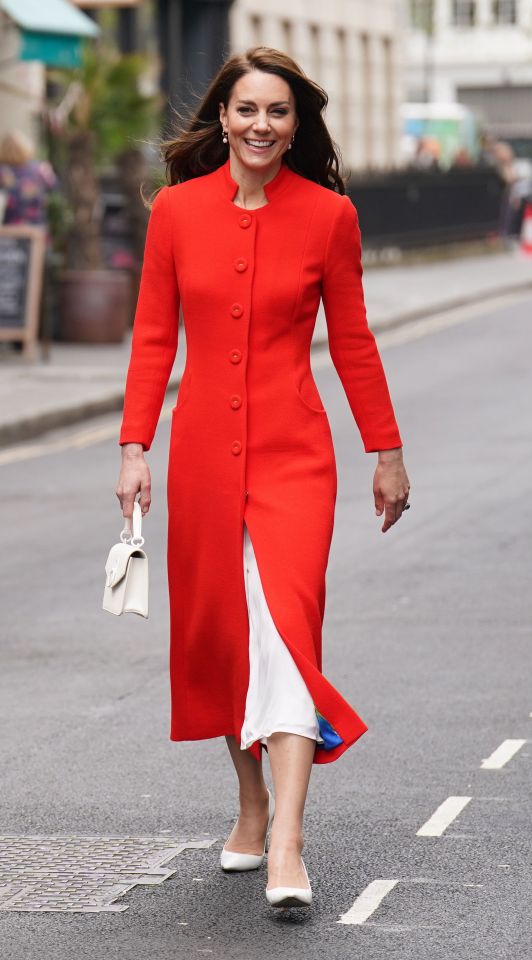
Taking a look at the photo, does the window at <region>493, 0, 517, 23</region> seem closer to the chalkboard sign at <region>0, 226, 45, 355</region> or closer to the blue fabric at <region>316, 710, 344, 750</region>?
the chalkboard sign at <region>0, 226, 45, 355</region>

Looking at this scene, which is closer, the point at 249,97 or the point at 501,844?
the point at 249,97

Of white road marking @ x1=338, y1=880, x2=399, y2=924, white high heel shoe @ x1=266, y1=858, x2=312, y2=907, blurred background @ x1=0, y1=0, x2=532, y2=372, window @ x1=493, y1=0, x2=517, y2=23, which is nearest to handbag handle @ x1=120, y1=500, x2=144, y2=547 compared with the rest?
white high heel shoe @ x1=266, y1=858, x2=312, y2=907

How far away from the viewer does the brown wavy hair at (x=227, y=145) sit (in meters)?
4.66

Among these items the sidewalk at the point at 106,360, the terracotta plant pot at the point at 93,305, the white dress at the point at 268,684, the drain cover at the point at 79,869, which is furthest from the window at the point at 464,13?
the white dress at the point at 268,684

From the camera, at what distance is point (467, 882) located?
15.6ft

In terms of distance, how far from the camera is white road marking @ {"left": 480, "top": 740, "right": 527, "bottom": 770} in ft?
19.2

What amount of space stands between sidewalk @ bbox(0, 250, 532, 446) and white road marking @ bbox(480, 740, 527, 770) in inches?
316

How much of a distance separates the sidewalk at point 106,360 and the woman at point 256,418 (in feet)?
29.9

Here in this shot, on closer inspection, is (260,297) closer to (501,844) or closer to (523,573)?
(501,844)

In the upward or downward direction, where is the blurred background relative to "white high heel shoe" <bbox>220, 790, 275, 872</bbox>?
downward

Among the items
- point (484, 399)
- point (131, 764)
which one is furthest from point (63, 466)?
point (131, 764)

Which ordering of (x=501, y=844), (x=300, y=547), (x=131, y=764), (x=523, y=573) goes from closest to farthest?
(x=300, y=547)
(x=501, y=844)
(x=131, y=764)
(x=523, y=573)

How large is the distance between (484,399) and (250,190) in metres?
11.4

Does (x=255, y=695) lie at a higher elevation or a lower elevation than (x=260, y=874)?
higher
